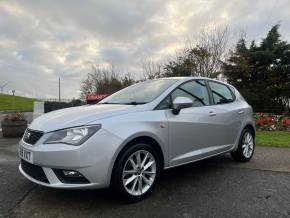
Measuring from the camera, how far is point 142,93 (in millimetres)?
4746

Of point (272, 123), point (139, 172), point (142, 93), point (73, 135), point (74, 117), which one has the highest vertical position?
point (142, 93)

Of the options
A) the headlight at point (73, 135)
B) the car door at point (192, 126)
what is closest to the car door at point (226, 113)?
the car door at point (192, 126)

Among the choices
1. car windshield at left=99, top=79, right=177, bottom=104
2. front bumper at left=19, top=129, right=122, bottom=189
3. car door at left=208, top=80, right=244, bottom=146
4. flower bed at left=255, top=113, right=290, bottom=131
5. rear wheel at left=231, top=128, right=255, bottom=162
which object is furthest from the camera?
flower bed at left=255, top=113, right=290, bottom=131

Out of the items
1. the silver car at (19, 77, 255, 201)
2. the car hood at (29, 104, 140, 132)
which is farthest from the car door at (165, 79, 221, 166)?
the car hood at (29, 104, 140, 132)

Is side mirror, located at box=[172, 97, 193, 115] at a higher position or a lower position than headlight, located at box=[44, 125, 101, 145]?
higher

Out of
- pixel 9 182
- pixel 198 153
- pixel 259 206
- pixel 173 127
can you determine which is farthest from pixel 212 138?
pixel 9 182

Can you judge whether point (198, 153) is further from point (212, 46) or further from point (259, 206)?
point (212, 46)

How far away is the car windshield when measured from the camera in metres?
4.48

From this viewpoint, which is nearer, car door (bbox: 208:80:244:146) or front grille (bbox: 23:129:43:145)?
front grille (bbox: 23:129:43:145)

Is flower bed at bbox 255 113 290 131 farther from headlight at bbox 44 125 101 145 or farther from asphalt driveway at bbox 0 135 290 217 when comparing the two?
headlight at bbox 44 125 101 145

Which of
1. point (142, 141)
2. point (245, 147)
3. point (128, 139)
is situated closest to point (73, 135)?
point (128, 139)

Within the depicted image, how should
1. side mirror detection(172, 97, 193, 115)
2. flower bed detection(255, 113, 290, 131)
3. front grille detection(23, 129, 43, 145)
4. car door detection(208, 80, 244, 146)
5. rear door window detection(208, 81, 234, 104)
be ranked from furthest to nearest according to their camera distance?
flower bed detection(255, 113, 290, 131)
rear door window detection(208, 81, 234, 104)
car door detection(208, 80, 244, 146)
side mirror detection(172, 97, 193, 115)
front grille detection(23, 129, 43, 145)

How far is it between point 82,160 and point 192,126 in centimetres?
179

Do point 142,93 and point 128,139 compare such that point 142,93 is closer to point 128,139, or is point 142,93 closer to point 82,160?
point 128,139
